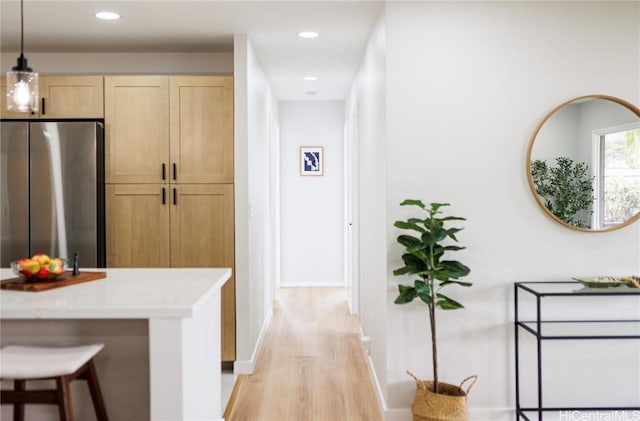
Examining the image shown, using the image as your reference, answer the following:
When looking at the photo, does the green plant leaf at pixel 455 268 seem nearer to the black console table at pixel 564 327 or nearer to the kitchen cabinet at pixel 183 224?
the black console table at pixel 564 327

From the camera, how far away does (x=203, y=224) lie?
3.90 meters

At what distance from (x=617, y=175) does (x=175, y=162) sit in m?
2.81

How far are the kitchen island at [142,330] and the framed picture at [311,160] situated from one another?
15.3 feet

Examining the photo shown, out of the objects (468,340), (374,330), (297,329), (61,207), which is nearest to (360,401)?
(374,330)

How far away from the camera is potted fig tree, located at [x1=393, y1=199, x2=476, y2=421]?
2.71 m

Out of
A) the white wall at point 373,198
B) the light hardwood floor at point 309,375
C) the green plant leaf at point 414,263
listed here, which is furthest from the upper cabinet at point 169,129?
the green plant leaf at point 414,263

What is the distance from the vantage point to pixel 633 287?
285 cm

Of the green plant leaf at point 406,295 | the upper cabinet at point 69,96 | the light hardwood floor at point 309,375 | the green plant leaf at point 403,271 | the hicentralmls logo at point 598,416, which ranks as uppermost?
the upper cabinet at point 69,96

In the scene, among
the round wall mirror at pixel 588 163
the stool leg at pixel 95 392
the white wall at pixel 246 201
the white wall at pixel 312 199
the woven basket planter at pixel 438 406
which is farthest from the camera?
the white wall at pixel 312 199

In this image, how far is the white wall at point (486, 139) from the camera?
118 inches

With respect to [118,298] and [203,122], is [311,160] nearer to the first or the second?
[203,122]

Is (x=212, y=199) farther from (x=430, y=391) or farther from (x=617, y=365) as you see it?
(x=617, y=365)

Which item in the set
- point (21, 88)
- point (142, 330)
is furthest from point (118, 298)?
point (21, 88)

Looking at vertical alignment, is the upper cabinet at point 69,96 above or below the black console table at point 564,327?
above
